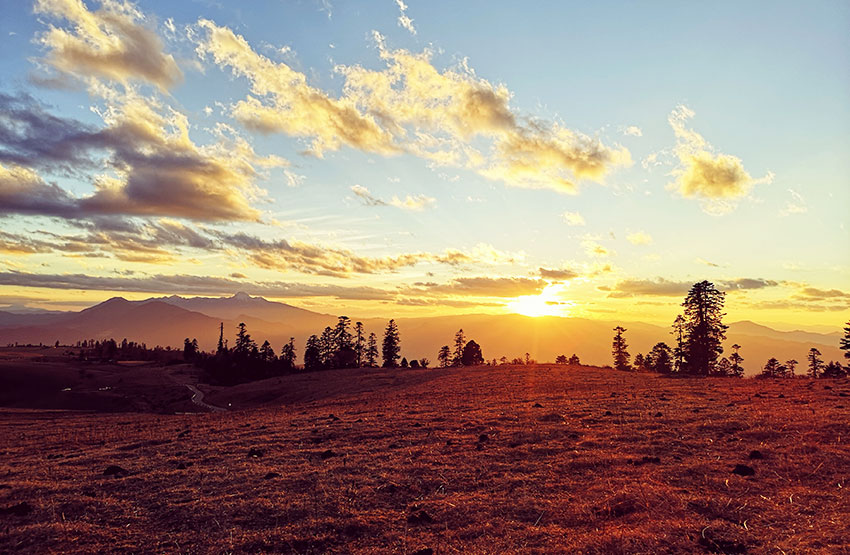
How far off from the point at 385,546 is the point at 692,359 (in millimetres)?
68612

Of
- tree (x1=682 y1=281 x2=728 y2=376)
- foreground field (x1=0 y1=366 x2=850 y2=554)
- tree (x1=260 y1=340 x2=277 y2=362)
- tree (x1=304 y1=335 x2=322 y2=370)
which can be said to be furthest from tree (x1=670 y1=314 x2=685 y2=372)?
tree (x1=260 y1=340 x2=277 y2=362)

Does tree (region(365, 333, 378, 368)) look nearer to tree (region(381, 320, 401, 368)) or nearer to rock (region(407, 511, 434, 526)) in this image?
tree (region(381, 320, 401, 368))

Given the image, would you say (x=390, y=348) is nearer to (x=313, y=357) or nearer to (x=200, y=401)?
(x=313, y=357)

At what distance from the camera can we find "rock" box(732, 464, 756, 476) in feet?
38.1

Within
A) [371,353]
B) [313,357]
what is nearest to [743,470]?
[371,353]

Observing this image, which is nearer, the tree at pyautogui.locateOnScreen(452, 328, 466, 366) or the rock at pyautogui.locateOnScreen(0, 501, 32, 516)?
the rock at pyautogui.locateOnScreen(0, 501, 32, 516)

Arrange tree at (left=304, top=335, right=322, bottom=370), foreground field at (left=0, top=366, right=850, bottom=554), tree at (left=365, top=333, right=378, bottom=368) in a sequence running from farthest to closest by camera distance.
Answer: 1. tree at (left=365, top=333, right=378, bottom=368)
2. tree at (left=304, top=335, right=322, bottom=370)
3. foreground field at (left=0, top=366, right=850, bottom=554)

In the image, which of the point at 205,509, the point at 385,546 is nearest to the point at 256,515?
the point at 205,509

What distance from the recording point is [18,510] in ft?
37.1

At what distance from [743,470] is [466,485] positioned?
7.36m

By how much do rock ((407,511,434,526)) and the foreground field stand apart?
0.13 ft

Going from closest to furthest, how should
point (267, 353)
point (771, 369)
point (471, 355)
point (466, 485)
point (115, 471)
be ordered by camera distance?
point (466, 485), point (115, 471), point (771, 369), point (471, 355), point (267, 353)

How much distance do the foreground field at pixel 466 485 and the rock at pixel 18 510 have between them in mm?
53

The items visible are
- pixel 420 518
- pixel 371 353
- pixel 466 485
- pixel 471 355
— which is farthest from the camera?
pixel 371 353
